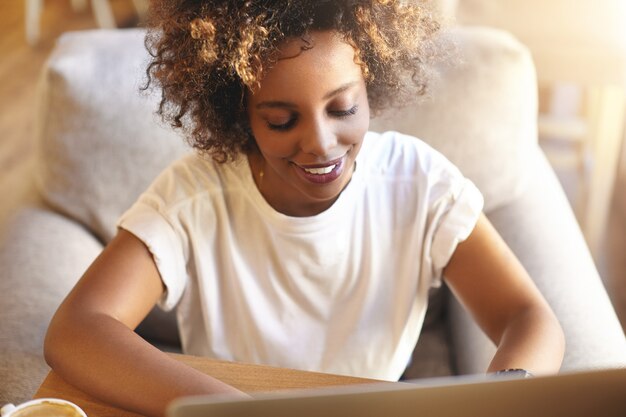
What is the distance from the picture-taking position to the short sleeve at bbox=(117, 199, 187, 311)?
43.7 inches

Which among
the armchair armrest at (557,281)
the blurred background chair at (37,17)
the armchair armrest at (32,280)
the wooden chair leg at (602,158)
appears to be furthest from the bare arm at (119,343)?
the blurred background chair at (37,17)

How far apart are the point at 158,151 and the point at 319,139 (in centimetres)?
59

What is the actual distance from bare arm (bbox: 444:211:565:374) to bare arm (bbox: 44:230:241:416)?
0.37 meters

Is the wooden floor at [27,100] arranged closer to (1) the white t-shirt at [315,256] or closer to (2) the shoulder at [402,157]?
(1) the white t-shirt at [315,256]

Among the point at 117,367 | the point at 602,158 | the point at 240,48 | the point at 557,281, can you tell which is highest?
the point at 240,48

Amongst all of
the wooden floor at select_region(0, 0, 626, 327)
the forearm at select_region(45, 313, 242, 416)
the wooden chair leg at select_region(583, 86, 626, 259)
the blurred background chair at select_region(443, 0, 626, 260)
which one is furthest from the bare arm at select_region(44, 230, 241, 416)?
the wooden chair leg at select_region(583, 86, 626, 259)

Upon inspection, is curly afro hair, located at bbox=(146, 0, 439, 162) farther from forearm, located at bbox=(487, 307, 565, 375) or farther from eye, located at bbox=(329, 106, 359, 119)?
forearm, located at bbox=(487, 307, 565, 375)

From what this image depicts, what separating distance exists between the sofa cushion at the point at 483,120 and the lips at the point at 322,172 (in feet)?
1.38

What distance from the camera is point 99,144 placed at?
150 centimetres

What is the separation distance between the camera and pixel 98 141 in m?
1.50

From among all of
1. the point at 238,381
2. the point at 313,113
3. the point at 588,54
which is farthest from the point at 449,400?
the point at 588,54

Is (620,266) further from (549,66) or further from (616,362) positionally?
(616,362)

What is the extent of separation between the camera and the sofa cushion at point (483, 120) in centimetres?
148

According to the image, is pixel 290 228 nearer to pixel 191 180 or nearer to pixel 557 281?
pixel 191 180
